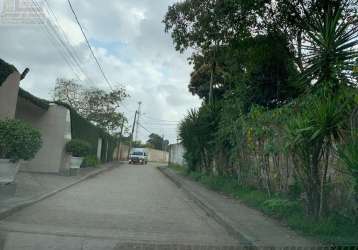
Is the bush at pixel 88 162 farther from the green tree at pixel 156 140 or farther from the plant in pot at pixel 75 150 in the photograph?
the green tree at pixel 156 140

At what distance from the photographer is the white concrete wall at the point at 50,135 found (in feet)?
72.2

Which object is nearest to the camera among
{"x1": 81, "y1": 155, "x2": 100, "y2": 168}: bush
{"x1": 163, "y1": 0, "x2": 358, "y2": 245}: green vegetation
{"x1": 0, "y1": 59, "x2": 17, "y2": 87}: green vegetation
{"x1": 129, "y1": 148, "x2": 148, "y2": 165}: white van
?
{"x1": 163, "y1": 0, "x2": 358, "y2": 245}: green vegetation

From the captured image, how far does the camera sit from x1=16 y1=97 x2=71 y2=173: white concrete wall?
72.2 ft

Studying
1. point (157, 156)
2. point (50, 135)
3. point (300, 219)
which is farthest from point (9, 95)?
point (157, 156)

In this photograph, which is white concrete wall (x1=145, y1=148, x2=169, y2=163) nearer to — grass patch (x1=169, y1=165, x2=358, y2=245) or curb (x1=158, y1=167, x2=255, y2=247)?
curb (x1=158, y1=167, x2=255, y2=247)

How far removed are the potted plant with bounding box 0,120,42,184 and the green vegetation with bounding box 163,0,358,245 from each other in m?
6.41

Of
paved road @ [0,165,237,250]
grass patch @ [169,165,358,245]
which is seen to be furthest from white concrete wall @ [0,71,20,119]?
grass patch @ [169,165,358,245]

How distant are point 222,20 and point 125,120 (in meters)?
34.5

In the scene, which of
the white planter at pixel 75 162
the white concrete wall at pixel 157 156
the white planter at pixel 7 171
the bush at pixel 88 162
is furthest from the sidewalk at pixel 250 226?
the white concrete wall at pixel 157 156

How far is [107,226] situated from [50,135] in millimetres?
14033

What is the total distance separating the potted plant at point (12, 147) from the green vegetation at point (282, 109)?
6413 mm

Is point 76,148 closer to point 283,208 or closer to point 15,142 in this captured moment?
point 15,142

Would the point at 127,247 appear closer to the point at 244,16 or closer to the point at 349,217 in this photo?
the point at 349,217

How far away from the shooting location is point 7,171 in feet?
38.4
